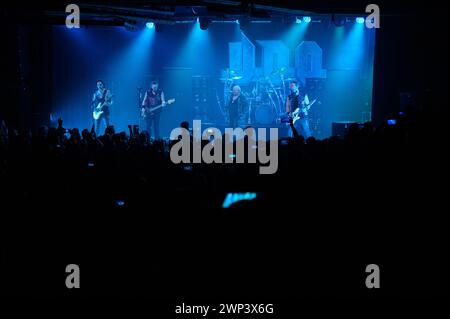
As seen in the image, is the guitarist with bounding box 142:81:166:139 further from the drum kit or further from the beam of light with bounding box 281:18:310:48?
the beam of light with bounding box 281:18:310:48

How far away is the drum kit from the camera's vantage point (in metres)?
15.2

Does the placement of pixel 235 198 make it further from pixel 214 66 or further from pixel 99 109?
pixel 214 66

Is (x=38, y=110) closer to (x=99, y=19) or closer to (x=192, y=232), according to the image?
(x=99, y=19)

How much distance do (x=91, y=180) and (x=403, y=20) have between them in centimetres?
867

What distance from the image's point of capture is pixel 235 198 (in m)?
3.12

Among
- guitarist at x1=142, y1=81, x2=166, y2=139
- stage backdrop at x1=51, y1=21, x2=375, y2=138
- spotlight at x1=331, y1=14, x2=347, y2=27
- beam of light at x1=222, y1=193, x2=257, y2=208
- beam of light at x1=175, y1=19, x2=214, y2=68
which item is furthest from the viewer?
beam of light at x1=175, y1=19, x2=214, y2=68

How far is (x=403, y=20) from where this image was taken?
1075 cm

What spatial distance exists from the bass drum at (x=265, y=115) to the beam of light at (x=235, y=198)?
39.8 ft

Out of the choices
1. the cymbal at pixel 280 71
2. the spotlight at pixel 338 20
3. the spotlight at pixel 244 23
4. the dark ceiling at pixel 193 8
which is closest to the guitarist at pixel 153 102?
the dark ceiling at pixel 193 8

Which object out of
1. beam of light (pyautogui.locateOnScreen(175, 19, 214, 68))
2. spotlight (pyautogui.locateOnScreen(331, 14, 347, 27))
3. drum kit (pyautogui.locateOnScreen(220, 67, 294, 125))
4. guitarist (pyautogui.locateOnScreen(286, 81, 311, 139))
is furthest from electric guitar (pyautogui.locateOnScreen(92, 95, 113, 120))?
spotlight (pyautogui.locateOnScreen(331, 14, 347, 27))

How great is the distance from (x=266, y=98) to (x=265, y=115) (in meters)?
0.56

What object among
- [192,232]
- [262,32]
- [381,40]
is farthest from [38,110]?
[192,232]

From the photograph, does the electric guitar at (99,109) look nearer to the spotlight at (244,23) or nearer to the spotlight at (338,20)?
the spotlight at (244,23)

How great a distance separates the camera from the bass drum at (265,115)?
49.8ft
